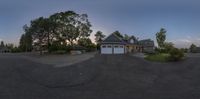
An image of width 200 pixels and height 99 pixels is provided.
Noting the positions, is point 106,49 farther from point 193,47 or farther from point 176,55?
point 193,47

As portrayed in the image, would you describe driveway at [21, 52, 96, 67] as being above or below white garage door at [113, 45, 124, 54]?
below

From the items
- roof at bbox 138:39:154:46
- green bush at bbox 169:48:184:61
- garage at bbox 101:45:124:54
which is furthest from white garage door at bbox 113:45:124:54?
roof at bbox 138:39:154:46

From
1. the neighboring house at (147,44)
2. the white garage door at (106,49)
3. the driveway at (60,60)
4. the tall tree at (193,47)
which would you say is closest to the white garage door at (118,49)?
the white garage door at (106,49)

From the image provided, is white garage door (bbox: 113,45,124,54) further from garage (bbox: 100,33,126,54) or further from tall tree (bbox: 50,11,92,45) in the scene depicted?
tall tree (bbox: 50,11,92,45)

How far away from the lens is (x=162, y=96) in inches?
485

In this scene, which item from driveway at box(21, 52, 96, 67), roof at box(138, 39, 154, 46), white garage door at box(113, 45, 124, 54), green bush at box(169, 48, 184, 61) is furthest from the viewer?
roof at box(138, 39, 154, 46)

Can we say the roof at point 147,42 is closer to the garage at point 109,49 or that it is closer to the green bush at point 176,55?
the garage at point 109,49

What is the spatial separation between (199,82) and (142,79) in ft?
14.3

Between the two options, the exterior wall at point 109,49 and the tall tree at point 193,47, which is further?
the tall tree at point 193,47

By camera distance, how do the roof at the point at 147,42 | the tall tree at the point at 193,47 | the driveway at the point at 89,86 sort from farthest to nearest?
the roof at the point at 147,42 → the tall tree at the point at 193,47 → the driveway at the point at 89,86

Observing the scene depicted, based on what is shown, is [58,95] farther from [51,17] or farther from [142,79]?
[51,17]

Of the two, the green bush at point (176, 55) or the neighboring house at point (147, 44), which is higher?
the neighboring house at point (147, 44)

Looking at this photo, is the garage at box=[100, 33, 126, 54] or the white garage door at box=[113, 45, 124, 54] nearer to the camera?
the garage at box=[100, 33, 126, 54]

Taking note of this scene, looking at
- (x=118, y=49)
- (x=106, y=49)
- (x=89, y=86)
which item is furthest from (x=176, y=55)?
(x=89, y=86)
